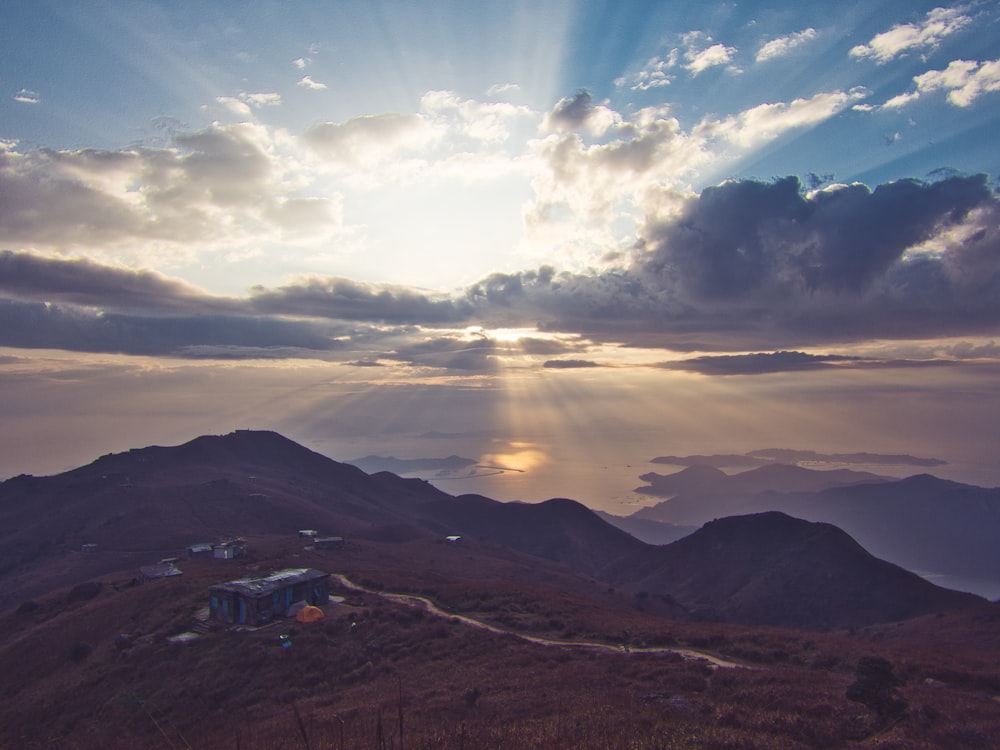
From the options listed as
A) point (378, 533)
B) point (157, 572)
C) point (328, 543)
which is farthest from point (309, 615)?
point (378, 533)

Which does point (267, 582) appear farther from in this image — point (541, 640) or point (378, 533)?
point (378, 533)

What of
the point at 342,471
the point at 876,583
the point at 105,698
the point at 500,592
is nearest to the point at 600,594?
the point at 500,592

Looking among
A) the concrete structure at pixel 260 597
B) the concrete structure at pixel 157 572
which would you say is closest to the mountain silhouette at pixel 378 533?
the concrete structure at pixel 157 572

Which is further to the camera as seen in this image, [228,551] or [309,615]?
[228,551]

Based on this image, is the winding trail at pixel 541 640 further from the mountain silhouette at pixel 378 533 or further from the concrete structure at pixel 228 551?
the mountain silhouette at pixel 378 533

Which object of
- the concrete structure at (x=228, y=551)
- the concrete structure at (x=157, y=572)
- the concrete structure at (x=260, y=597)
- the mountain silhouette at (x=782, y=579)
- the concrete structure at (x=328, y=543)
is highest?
the concrete structure at (x=260, y=597)

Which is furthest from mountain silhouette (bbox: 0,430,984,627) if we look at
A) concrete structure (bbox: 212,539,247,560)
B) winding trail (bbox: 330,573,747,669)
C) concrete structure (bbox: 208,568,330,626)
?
concrete structure (bbox: 208,568,330,626)

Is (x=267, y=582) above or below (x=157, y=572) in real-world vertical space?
above
